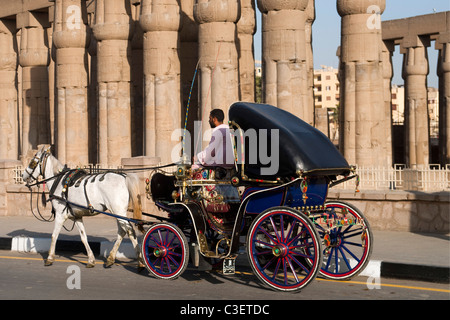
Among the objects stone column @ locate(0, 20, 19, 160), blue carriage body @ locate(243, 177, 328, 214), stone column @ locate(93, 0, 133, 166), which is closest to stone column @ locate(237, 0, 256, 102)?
stone column @ locate(93, 0, 133, 166)

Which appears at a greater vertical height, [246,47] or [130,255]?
[246,47]

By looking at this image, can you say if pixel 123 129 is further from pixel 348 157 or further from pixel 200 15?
pixel 348 157

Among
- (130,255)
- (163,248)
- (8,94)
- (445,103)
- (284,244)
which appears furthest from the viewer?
(445,103)

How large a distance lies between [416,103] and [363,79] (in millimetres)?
22735

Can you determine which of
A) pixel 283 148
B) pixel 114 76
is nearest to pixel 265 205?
pixel 283 148

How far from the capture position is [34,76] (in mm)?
37344

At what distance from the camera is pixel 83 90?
31.6 m

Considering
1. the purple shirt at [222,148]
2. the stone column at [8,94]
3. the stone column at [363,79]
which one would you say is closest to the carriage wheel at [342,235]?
the purple shirt at [222,148]

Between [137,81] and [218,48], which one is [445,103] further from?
[218,48]

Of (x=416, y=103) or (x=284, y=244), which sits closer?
(x=284, y=244)

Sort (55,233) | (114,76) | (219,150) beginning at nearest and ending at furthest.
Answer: (219,150) < (55,233) < (114,76)

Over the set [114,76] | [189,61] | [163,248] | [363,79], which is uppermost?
[189,61]

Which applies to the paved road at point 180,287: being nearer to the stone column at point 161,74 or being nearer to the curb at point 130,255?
the curb at point 130,255
